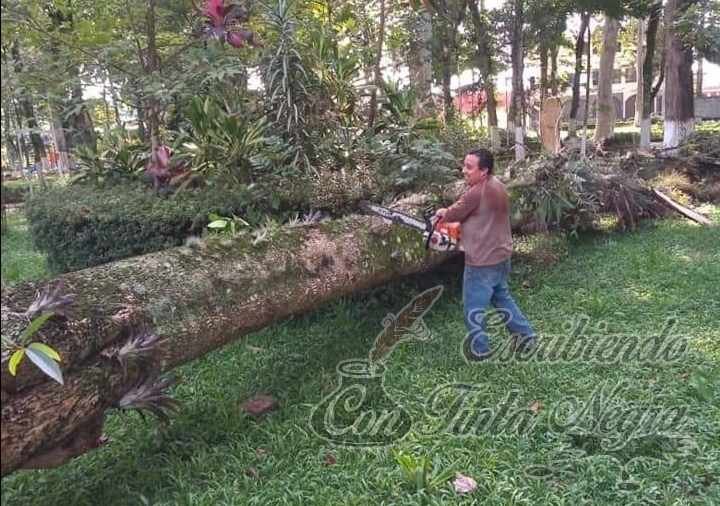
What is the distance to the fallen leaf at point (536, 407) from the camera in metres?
3.04

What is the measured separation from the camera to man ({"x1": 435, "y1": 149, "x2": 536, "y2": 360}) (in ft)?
11.9

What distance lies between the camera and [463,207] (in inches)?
142

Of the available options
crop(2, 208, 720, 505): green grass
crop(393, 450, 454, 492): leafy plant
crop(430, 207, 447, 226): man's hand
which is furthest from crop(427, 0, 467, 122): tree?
crop(393, 450, 454, 492): leafy plant

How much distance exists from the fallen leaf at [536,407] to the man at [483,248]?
661mm

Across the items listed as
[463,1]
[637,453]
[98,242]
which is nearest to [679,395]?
[637,453]

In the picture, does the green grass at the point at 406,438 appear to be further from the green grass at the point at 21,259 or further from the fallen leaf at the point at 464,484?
the green grass at the point at 21,259

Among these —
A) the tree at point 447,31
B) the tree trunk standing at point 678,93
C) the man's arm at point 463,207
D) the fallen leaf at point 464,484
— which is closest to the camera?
the fallen leaf at point 464,484

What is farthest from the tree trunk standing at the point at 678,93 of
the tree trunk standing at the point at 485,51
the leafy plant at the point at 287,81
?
the leafy plant at the point at 287,81

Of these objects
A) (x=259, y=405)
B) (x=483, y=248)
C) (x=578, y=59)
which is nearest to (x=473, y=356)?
(x=483, y=248)

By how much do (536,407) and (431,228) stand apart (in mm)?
1365

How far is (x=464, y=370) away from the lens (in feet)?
11.8

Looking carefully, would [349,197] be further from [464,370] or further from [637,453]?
[637,453]

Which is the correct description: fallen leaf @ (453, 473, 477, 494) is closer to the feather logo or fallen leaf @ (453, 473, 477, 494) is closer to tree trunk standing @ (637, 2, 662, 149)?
the feather logo

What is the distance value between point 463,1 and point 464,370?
9.12 m
